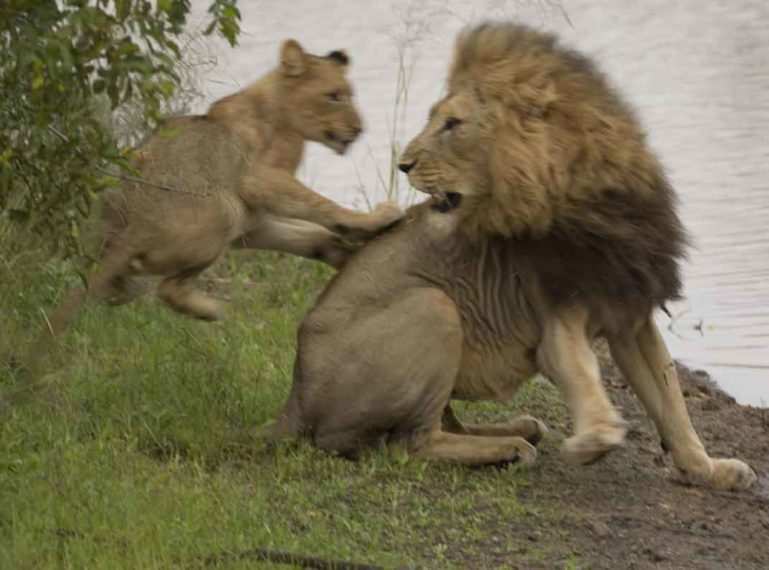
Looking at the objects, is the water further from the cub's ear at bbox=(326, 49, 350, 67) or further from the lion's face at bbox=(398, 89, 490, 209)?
the lion's face at bbox=(398, 89, 490, 209)

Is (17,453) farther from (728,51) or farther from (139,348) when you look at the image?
(728,51)

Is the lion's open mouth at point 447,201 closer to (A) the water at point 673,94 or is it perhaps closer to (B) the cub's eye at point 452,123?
(B) the cub's eye at point 452,123

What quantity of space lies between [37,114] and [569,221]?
6.69ft

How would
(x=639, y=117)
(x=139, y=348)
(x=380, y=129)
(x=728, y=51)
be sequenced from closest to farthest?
(x=639, y=117), (x=139, y=348), (x=380, y=129), (x=728, y=51)

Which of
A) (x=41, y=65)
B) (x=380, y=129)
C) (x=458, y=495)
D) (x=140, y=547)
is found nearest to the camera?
(x=41, y=65)

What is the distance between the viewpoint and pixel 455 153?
6.20 metres

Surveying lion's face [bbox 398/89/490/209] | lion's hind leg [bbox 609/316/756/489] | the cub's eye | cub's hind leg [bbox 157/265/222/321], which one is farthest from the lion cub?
lion's hind leg [bbox 609/316/756/489]

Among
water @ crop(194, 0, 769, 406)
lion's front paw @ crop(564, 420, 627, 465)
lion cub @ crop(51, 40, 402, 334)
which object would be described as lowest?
water @ crop(194, 0, 769, 406)

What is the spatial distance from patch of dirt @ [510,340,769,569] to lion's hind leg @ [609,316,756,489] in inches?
2.2

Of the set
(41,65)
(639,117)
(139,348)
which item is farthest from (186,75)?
(41,65)

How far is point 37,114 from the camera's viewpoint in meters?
4.57

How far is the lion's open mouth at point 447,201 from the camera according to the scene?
622 centimetres

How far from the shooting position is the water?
8578mm

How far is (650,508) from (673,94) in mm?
7239
